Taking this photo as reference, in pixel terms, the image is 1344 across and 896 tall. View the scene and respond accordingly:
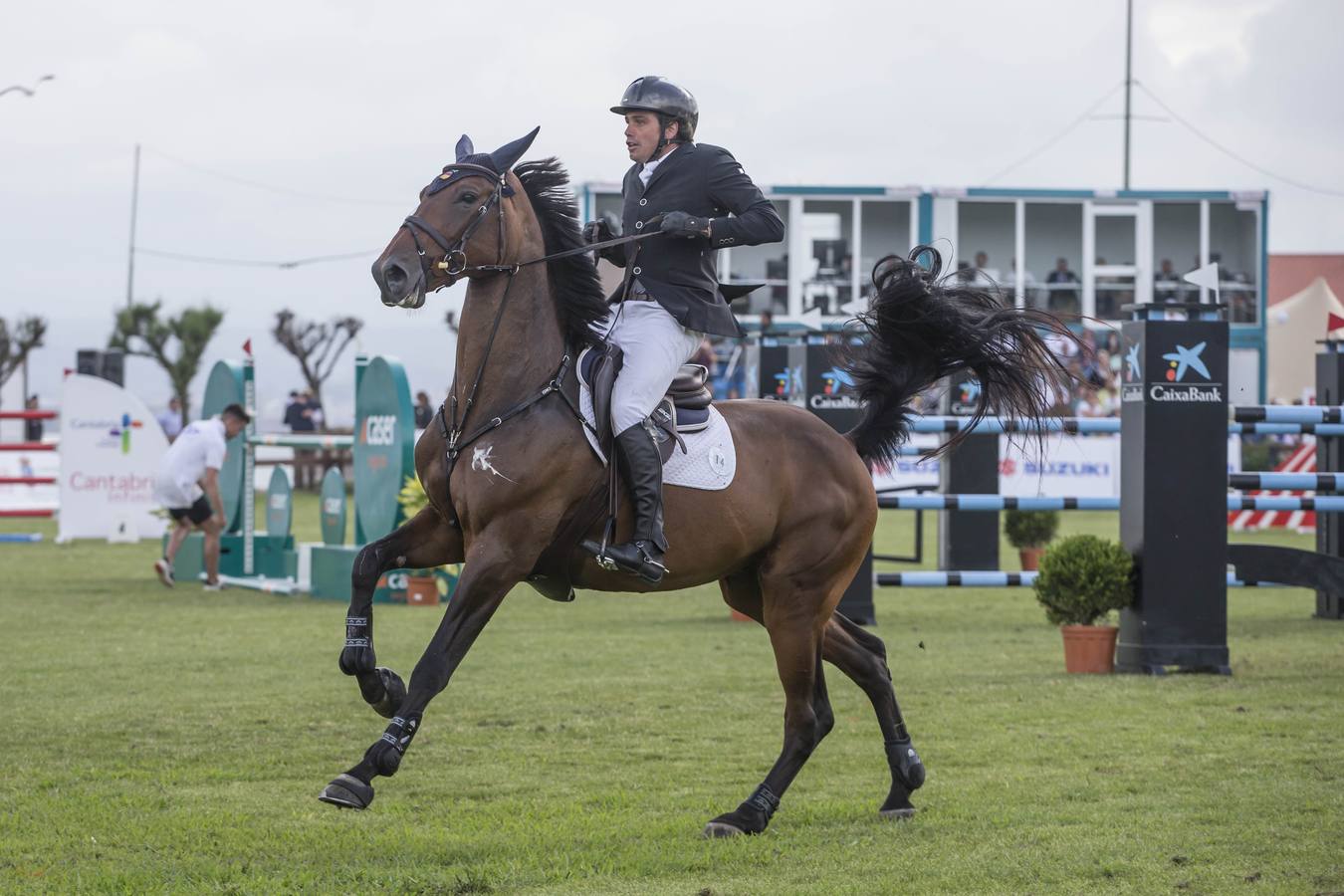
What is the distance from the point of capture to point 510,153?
17.9 feet

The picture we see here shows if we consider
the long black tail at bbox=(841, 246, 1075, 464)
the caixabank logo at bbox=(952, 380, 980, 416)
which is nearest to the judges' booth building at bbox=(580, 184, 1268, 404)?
the caixabank logo at bbox=(952, 380, 980, 416)

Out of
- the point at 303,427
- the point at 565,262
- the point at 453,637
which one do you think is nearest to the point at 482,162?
the point at 565,262

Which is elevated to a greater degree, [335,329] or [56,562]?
[335,329]

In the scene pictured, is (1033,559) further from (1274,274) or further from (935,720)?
(1274,274)

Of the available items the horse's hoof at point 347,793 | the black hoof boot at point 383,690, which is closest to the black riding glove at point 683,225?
the black hoof boot at point 383,690

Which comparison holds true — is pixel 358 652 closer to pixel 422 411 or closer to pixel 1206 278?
pixel 1206 278

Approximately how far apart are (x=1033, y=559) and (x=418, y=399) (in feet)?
52.4

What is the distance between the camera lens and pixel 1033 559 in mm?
16891

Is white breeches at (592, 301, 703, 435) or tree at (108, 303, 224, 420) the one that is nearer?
white breeches at (592, 301, 703, 435)

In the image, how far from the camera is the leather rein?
5.22m

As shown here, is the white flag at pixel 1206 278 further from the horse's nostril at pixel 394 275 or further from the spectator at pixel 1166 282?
the spectator at pixel 1166 282

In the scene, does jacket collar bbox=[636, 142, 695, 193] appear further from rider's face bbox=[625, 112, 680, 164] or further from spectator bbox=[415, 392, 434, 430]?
spectator bbox=[415, 392, 434, 430]

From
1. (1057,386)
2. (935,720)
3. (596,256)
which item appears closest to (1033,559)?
(935,720)

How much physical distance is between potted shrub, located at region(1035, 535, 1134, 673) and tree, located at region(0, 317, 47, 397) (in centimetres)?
4336
